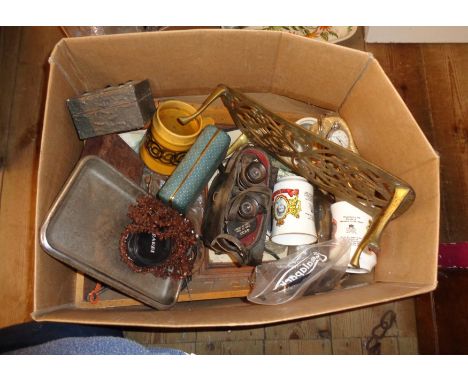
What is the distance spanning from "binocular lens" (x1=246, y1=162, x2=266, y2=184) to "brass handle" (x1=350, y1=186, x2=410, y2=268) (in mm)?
221

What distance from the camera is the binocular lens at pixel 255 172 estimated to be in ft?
2.61

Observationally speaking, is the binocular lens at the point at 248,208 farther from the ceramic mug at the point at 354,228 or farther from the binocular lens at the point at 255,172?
the ceramic mug at the point at 354,228

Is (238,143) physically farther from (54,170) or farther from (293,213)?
(54,170)

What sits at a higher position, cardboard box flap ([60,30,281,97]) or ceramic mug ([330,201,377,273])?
cardboard box flap ([60,30,281,97])

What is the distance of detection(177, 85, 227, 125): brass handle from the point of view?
78 centimetres

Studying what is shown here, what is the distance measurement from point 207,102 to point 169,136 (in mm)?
98

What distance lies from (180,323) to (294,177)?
14.0 inches

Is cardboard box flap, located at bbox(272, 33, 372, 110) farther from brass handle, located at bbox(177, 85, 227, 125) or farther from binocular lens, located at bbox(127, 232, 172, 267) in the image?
binocular lens, located at bbox(127, 232, 172, 267)

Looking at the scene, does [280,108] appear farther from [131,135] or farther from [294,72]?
[131,135]

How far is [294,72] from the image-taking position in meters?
0.81

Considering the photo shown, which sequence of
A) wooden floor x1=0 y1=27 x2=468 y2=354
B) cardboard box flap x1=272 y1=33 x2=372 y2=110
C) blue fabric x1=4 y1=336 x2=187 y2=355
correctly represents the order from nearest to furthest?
blue fabric x1=4 y1=336 x2=187 y2=355, cardboard box flap x1=272 y1=33 x2=372 y2=110, wooden floor x1=0 y1=27 x2=468 y2=354

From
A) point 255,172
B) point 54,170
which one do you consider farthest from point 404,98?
point 54,170

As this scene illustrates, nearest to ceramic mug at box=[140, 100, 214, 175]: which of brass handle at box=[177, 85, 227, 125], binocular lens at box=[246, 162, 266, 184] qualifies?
brass handle at box=[177, 85, 227, 125]

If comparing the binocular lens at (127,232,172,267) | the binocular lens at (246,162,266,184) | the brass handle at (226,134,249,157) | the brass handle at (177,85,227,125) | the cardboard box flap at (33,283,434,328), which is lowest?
the cardboard box flap at (33,283,434,328)
